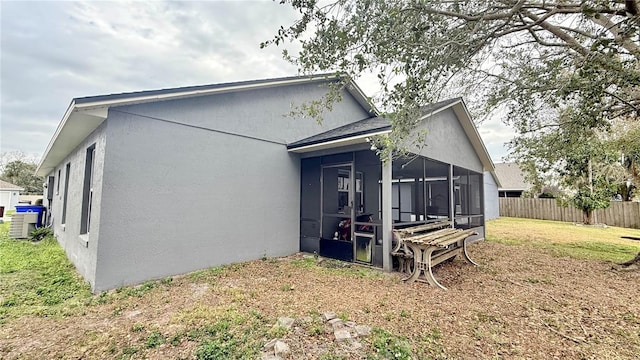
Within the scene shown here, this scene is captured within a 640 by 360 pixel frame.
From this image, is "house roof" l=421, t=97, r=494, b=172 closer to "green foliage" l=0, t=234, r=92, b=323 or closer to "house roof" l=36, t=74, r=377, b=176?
"house roof" l=36, t=74, r=377, b=176

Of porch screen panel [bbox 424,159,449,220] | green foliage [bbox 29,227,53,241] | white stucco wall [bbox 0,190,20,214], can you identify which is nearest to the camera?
porch screen panel [bbox 424,159,449,220]

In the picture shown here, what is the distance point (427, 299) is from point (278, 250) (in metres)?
3.99

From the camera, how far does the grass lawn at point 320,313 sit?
112 inches

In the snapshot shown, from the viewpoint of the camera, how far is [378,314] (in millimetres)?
3678

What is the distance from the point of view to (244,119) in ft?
21.4

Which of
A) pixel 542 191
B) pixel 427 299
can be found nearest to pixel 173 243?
pixel 427 299

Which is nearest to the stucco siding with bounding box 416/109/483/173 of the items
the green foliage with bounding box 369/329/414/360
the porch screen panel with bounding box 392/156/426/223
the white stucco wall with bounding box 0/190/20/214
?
the porch screen panel with bounding box 392/156/426/223

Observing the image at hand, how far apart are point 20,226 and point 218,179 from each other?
9.60m

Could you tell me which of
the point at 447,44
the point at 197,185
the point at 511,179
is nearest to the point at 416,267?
the point at 447,44

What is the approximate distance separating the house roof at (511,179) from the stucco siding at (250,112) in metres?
24.0

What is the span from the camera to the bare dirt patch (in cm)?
288

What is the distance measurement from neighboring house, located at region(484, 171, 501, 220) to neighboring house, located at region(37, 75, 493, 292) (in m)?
12.2

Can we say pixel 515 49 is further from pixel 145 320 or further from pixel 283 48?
pixel 145 320

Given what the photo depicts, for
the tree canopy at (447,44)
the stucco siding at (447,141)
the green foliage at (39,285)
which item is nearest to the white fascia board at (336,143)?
the tree canopy at (447,44)
